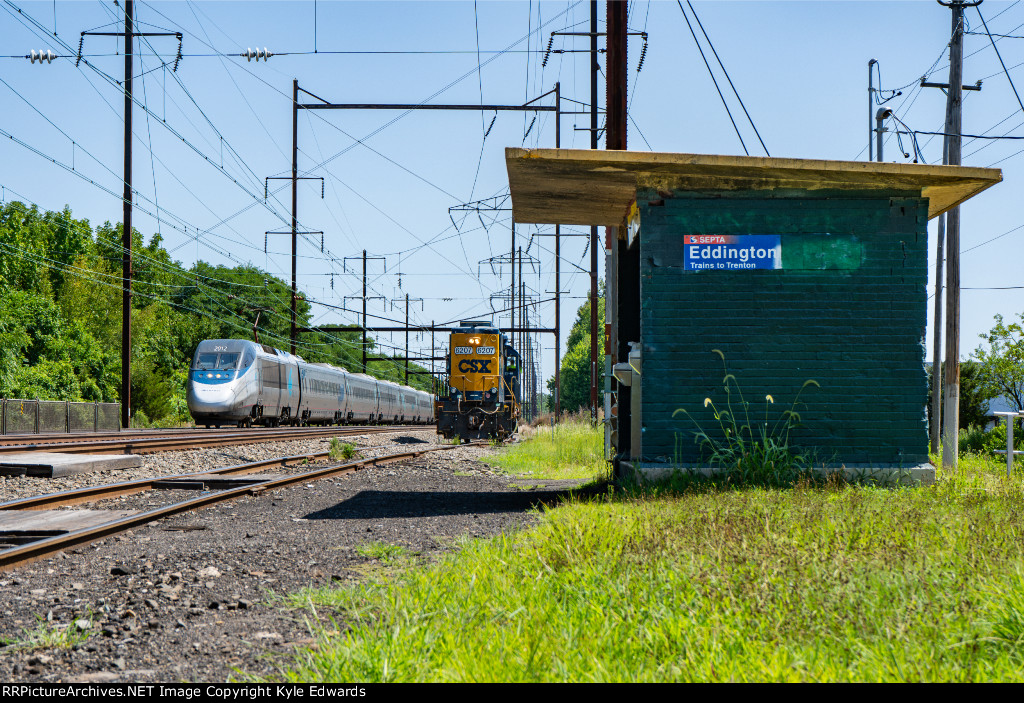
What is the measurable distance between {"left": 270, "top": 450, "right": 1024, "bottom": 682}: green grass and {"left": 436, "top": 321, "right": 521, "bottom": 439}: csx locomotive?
2163cm

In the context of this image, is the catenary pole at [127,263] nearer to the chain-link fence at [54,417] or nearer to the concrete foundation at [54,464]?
the chain-link fence at [54,417]

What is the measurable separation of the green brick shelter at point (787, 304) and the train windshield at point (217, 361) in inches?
950

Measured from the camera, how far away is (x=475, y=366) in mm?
28344

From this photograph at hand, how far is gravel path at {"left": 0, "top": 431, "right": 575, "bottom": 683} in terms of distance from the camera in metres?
4.05

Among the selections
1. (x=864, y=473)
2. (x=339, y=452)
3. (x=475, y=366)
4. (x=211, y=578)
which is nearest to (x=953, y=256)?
(x=864, y=473)

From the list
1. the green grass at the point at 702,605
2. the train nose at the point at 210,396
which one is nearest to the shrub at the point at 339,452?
the green grass at the point at 702,605

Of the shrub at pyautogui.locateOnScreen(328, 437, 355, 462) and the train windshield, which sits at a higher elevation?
the train windshield

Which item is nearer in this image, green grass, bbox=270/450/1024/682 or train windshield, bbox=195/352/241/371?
green grass, bbox=270/450/1024/682

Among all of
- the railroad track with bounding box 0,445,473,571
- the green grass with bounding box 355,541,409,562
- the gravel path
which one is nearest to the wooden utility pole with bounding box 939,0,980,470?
the gravel path

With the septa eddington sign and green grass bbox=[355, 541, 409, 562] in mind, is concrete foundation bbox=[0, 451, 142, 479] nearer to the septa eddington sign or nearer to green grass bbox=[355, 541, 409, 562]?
green grass bbox=[355, 541, 409, 562]

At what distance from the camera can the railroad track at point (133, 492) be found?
6.61m

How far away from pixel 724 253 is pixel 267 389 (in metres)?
28.0

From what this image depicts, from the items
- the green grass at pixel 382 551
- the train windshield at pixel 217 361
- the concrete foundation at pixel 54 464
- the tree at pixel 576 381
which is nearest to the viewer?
the green grass at pixel 382 551
